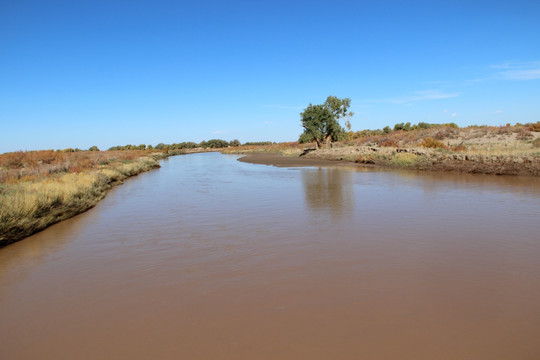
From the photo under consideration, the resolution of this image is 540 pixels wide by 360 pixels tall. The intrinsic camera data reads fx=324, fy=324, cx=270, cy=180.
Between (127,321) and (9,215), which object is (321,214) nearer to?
(127,321)

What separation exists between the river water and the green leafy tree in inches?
1413

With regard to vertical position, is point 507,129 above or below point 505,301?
above

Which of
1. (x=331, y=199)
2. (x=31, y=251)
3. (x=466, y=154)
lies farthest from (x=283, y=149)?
(x=31, y=251)

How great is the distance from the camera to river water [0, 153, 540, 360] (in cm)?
357

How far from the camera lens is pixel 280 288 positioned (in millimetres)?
4855

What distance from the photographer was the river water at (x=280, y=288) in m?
3.57

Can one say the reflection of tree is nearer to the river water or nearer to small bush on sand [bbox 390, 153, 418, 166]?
the river water

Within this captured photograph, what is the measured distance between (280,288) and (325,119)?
4184 centimetres

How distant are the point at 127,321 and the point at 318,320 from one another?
241 centimetres

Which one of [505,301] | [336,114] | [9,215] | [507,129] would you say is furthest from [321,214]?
[336,114]

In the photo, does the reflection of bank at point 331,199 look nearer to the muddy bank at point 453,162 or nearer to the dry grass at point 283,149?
the muddy bank at point 453,162

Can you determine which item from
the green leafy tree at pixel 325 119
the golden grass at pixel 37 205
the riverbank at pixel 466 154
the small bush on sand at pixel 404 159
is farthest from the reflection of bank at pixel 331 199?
the green leafy tree at pixel 325 119

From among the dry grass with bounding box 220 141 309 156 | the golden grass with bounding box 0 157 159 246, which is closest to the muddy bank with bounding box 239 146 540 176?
the golden grass with bounding box 0 157 159 246

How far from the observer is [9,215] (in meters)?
7.91
